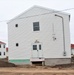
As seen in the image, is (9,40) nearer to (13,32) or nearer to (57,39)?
(13,32)

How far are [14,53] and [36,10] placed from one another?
22.9ft

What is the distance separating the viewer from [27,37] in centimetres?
3138

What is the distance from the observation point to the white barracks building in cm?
2956

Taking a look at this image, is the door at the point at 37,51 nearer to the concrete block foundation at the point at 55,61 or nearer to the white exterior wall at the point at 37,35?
the white exterior wall at the point at 37,35

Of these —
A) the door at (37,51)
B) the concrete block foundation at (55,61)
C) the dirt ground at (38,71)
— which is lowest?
the dirt ground at (38,71)

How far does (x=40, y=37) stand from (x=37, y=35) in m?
0.54

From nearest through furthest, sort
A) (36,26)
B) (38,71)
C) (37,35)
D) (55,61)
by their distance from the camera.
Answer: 1. (38,71)
2. (55,61)
3. (37,35)
4. (36,26)

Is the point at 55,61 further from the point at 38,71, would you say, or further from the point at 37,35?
the point at 38,71

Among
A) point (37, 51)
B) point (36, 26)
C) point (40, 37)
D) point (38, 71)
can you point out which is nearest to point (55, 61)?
point (37, 51)

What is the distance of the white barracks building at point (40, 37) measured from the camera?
29562 mm

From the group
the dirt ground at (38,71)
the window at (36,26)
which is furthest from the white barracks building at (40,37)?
the dirt ground at (38,71)

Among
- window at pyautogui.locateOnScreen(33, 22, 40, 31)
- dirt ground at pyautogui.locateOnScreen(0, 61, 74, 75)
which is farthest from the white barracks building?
dirt ground at pyautogui.locateOnScreen(0, 61, 74, 75)

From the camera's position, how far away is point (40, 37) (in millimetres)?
30516

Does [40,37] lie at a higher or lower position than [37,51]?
higher
